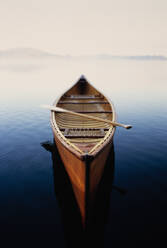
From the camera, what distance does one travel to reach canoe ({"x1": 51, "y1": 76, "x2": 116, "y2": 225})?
4.45 meters

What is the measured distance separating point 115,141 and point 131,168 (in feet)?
10.7

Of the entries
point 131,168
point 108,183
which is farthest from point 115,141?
point 108,183

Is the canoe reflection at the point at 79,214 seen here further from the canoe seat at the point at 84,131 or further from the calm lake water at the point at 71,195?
the canoe seat at the point at 84,131

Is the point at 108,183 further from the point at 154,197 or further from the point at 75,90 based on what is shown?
the point at 75,90

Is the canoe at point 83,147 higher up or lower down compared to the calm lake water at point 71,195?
higher up

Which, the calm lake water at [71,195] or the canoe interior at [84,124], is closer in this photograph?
the calm lake water at [71,195]

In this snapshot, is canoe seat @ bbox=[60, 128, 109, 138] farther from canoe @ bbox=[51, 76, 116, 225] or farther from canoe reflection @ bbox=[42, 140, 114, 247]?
canoe reflection @ bbox=[42, 140, 114, 247]

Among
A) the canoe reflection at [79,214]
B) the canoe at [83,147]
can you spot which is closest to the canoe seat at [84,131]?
the canoe at [83,147]

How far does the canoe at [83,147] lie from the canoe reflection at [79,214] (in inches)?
21.7

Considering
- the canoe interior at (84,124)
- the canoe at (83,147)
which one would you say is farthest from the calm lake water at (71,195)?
the canoe interior at (84,124)

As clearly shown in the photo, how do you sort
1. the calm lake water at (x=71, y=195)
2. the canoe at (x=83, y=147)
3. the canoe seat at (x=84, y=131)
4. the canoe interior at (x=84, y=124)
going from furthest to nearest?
the canoe seat at (x=84, y=131) → the canoe interior at (x=84, y=124) → the calm lake water at (x=71, y=195) → the canoe at (x=83, y=147)

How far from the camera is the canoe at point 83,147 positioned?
14.6 ft

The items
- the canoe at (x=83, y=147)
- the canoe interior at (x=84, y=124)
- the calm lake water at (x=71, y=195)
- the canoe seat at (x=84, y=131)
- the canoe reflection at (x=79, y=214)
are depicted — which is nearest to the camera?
the canoe at (x=83, y=147)

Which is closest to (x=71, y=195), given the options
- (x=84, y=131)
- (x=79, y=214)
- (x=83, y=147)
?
(x=79, y=214)
